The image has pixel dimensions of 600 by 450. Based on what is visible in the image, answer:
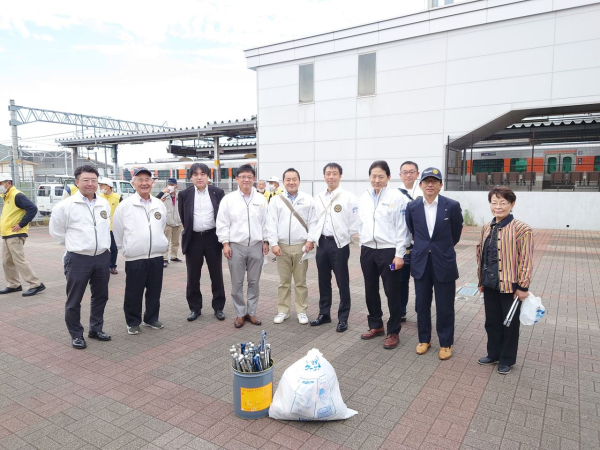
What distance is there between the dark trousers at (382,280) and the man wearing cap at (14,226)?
17.6ft

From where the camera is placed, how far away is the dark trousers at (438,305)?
4.04 m

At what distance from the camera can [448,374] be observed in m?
3.76

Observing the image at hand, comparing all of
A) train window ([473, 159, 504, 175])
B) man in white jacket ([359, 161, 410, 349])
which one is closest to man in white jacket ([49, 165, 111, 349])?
man in white jacket ([359, 161, 410, 349])

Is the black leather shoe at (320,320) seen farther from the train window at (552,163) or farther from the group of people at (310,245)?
the train window at (552,163)

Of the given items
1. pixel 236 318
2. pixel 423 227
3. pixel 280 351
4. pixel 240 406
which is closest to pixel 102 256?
pixel 236 318

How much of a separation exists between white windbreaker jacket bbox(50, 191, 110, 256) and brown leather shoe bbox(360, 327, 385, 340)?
3094 millimetres

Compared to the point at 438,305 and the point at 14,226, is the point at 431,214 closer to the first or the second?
the point at 438,305

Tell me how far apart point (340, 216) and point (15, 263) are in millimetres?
5364

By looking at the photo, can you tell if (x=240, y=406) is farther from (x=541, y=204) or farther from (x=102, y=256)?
(x=541, y=204)

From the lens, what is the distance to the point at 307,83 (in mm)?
18688

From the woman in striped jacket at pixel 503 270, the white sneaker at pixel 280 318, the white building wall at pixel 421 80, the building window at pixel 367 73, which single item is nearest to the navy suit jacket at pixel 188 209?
the white sneaker at pixel 280 318

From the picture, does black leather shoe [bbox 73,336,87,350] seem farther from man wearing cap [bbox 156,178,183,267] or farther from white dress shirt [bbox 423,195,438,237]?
man wearing cap [bbox 156,178,183,267]

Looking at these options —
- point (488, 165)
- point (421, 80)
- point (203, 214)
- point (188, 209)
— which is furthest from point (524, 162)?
point (188, 209)

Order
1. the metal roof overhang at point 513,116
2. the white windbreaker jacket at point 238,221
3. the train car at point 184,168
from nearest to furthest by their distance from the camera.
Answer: the white windbreaker jacket at point 238,221
the metal roof overhang at point 513,116
the train car at point 184,168
